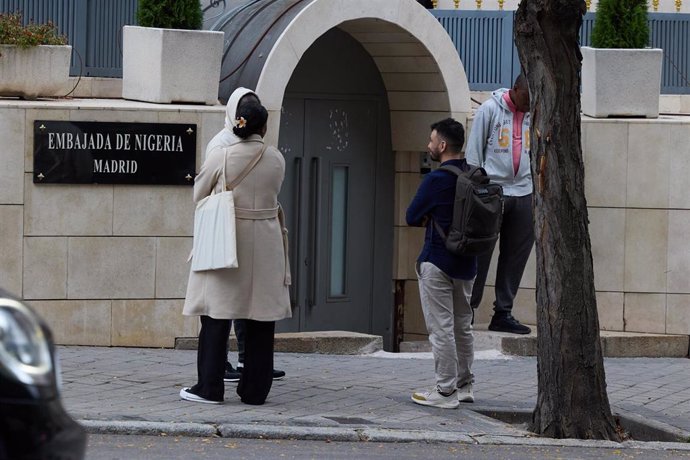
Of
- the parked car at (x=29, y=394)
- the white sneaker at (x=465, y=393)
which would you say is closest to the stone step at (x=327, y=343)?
the white sneaker at (x=465, y=393)

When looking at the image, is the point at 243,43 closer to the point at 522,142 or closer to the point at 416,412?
the point at 522,142

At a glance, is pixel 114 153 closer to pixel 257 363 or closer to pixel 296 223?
pixel 296 223

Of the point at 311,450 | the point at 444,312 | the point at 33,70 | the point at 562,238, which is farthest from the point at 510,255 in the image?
the point at 311,450

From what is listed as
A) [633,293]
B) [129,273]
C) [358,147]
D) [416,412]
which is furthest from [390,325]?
[416,412]

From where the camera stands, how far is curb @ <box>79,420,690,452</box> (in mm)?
7398

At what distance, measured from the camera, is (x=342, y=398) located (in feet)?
28.4

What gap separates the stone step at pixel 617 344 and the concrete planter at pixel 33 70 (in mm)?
3881

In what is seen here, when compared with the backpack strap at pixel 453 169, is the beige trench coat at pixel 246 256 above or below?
below

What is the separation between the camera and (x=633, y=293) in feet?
37.1

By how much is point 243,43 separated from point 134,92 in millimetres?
1059

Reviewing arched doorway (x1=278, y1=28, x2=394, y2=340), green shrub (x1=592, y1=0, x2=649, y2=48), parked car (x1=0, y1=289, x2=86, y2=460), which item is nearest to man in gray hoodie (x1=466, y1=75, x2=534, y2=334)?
green shrub (x1=592, y1=0, x2=649, y2=48)

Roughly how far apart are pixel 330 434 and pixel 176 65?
13.1ft

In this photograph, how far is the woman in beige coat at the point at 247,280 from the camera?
8094mm

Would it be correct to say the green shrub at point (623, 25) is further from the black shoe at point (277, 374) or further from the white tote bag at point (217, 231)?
the white tote bag at point (217, 231)
